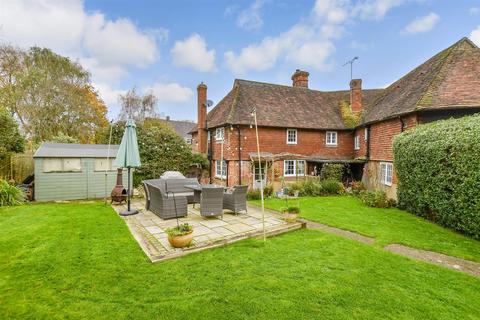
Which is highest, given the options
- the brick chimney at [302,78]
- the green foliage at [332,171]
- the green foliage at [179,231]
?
the brick chimney at [302,78]

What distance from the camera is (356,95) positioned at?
18.1 metres

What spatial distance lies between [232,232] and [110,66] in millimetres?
16684

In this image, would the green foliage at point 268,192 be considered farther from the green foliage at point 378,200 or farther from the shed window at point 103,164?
the shed window at point 103,164

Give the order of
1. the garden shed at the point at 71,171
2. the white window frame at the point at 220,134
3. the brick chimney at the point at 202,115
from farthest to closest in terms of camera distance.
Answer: the brick chimney at the point at 202,115 → the white window frame at the point at 220,134 → the garden shed at the point at 71,171

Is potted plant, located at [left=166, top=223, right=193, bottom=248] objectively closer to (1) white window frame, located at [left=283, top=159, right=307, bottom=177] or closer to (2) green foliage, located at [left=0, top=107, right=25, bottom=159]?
(1) white window frame, located at [left=283, top=159, right=307, bottom=177]

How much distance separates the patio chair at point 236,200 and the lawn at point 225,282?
7.36 feet

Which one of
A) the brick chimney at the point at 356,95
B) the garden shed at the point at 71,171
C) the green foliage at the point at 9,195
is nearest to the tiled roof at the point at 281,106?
the brick chimney at the point at 356,95

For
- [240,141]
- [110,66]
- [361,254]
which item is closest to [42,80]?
[110,66]

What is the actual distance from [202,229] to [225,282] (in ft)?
9.18

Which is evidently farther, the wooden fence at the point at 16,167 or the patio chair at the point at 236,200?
the wooden fence at the point at 16,167

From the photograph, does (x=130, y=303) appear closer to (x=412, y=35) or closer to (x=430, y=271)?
(x=430, y=271)

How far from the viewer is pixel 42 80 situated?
2016 centimetres

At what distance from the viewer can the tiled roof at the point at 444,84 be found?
10.9m

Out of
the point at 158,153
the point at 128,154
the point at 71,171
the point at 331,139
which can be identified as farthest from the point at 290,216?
the point at 331,139
